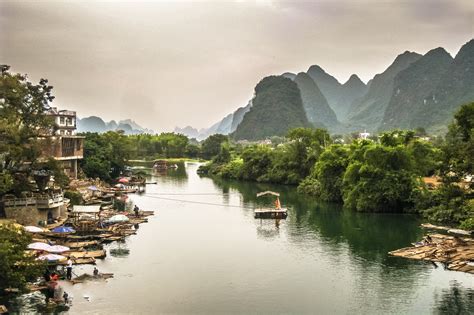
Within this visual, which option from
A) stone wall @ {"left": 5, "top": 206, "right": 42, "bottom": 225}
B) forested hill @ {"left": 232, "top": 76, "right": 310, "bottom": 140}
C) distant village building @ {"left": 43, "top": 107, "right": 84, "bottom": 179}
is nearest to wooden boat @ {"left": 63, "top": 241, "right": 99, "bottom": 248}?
stone wall @ {"left": 5, "top": 206, "right": 42, "bottom": 225}

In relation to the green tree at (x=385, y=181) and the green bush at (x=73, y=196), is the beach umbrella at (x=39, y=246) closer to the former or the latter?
the green bush at (x=73, y=196)

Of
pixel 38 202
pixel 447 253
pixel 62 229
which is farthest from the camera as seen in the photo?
pixel 38 202

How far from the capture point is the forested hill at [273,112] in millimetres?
166750

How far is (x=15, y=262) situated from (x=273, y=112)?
514 feet

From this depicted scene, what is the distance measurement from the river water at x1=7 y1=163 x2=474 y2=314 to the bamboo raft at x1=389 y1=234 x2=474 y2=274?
20.4 inches

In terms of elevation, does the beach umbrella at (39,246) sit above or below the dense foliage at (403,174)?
below

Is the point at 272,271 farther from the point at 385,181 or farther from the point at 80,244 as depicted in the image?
the point at 385,181

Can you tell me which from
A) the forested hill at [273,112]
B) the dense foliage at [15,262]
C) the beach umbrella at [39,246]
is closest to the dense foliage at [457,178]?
the beach umbrella at [39,246]

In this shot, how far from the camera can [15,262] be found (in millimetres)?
16891

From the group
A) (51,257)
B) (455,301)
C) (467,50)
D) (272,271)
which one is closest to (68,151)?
(51,257)

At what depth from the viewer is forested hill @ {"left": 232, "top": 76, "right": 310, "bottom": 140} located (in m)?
167

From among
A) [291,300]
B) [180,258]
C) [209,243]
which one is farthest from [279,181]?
[291,300]

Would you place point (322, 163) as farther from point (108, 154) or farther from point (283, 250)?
point (108, 154)

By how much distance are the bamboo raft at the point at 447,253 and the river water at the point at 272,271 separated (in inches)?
20.4
